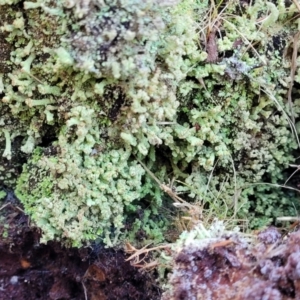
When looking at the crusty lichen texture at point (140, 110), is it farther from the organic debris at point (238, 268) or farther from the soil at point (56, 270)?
the organic debris at point (238, 268)

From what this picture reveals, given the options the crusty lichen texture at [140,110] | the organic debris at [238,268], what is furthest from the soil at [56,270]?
the organic debris at [238,268]

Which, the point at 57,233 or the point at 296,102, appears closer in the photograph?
the point at 57,233

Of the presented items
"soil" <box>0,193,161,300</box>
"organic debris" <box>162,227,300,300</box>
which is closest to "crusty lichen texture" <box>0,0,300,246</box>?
"soil" <box>0,193,161,300</box>

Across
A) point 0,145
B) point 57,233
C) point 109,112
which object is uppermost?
point 109,112

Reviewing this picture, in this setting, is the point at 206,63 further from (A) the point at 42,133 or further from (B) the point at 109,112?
(A) the point at 42,133

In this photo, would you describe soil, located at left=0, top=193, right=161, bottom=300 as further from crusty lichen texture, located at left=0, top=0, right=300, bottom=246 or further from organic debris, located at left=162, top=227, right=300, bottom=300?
organic debris, located at left=162, top=227, right=300, bottom=300

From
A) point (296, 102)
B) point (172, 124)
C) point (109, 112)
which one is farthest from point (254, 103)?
point (109, 112)

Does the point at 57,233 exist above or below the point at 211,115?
below

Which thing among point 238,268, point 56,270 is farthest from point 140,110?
point 56,270
